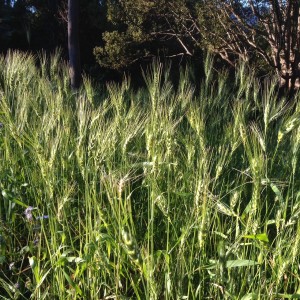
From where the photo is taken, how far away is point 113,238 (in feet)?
4.19

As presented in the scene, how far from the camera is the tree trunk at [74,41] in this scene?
5332 mm

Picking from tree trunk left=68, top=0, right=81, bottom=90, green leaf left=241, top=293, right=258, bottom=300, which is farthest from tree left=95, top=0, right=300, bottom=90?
green leaf left=241, top=293, right=258, bottom=300

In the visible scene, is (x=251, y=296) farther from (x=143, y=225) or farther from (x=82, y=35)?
(x=82, y=35)

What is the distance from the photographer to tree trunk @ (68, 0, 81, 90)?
17.5 ft

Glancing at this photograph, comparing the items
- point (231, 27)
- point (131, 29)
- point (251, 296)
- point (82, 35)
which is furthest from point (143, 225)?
point (82, 35)

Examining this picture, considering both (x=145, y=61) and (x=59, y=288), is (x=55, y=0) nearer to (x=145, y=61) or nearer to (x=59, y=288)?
(x=145, y=61)

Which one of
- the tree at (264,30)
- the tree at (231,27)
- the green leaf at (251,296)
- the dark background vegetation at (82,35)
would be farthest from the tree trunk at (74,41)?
the green leaf at (251,296)

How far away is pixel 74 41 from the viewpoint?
5.58 m

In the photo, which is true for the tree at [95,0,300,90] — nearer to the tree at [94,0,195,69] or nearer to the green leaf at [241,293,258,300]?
the tree at [94,0,195,69]

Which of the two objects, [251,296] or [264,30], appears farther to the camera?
[264,30]

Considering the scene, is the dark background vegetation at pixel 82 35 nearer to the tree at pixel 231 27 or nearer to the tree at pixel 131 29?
the tree at pixel 131 29

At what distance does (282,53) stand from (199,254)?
15.8ft

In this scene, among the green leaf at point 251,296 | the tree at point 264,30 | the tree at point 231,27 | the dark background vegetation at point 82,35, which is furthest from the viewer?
the dark background vegetation at point 82,35

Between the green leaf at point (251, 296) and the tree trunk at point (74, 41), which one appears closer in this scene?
the green leaf at point (251, 296)
